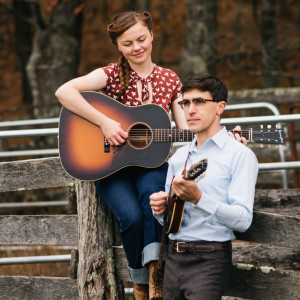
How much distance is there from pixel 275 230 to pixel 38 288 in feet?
7.07

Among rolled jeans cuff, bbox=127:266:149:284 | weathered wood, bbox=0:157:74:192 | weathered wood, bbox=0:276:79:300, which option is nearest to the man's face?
rolled jeans cuff, bbox=127:266:149:284

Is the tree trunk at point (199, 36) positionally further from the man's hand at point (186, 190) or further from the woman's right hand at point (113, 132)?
the man's hand at point (186, 190)

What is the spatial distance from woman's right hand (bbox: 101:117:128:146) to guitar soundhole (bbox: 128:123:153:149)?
0.07m

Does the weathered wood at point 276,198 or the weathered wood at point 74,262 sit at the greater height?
the weathered wood at point 276,198

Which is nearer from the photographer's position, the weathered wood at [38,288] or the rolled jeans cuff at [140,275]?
the rolled jeans cuff at [140,275]

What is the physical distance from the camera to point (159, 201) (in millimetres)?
3533

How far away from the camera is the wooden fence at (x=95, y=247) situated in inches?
153

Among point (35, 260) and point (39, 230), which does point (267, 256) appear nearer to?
point (39, 230)

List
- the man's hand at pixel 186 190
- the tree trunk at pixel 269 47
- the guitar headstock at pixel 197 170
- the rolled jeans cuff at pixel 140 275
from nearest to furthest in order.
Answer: the guitar headstock at pixel 197 170 → the man's hand at pixel 186 190 → the rolled jeans cuff at pixel 140 275 → the tree trunk at pixel 269 47

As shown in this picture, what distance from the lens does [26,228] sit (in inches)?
194

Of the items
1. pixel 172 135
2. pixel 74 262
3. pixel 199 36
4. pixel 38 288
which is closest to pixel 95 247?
pixel 74 262

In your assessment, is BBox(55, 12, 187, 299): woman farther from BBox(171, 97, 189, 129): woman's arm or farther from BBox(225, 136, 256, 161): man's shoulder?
BBox(225, 136, 256, 161): man's shoulder

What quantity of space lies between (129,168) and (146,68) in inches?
26.7

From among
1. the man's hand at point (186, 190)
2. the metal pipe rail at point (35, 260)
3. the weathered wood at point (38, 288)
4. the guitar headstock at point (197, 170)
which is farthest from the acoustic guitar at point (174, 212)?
the metal pipe rail at point (35, 260)
